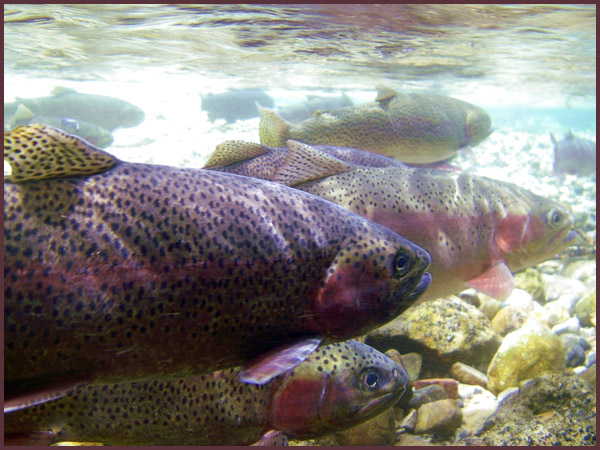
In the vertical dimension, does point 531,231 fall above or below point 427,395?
above

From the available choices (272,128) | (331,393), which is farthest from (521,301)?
(272,128)

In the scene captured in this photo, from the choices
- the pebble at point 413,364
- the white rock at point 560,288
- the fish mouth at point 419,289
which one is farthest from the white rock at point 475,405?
the white rock at point 560,288

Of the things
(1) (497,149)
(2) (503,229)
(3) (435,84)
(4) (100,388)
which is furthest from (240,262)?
(3) (435,84)

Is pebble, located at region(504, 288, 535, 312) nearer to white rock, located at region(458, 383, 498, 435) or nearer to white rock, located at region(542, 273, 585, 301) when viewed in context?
white rock, located at region(542, 273, 585, 301)

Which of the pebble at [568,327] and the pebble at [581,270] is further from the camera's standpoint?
the pebble at [581,270]

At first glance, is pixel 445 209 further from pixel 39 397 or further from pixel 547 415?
pixel 39 397

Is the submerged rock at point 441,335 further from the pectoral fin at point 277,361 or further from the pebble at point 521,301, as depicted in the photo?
the pectoral fin at point 277,361
